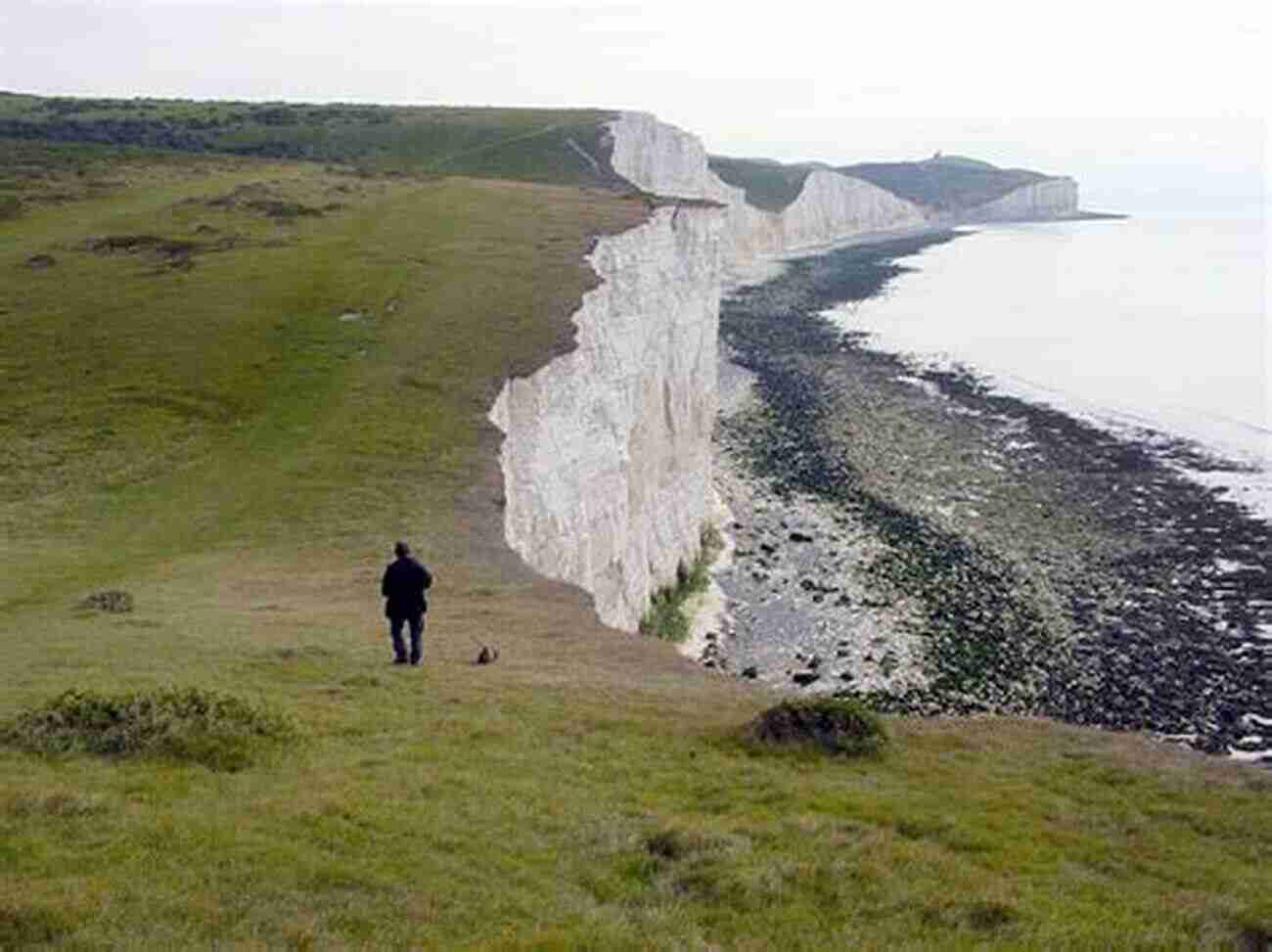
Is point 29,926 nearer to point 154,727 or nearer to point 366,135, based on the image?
point 154,727

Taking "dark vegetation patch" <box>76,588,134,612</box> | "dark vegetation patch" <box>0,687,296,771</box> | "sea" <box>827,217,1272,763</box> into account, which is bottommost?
"sea" <box>827,217,1272,763</box>

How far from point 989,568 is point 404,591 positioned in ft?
103

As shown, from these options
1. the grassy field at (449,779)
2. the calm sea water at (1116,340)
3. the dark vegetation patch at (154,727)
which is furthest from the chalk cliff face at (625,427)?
the calm sea water at (1116,340)

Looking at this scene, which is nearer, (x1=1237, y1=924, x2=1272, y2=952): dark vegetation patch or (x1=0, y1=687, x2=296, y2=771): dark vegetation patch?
(x1=1237, y1=924, x2=1272, y2=952): dark vegetation patch

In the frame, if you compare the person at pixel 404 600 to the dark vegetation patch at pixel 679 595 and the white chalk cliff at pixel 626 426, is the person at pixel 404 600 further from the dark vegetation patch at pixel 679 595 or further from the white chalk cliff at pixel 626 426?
the dark vegetation patch at pixel 679 595

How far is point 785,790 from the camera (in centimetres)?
1398

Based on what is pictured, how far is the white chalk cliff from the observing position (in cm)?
3684

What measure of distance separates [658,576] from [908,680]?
442 inches

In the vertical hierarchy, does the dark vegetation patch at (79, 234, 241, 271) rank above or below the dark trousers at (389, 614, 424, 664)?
above

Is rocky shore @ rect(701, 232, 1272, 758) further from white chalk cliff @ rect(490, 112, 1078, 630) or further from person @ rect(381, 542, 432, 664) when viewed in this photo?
person @ rect(381, 542, 432, 664)

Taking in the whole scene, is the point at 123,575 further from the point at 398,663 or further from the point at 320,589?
the point at 398,663

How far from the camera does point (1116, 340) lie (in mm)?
112438

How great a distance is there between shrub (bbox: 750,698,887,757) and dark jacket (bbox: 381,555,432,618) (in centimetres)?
575

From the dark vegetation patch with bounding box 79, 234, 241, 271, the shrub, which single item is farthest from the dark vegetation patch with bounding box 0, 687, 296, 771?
the dark vegetation patch with bounding box 79, 234, 241, 271
